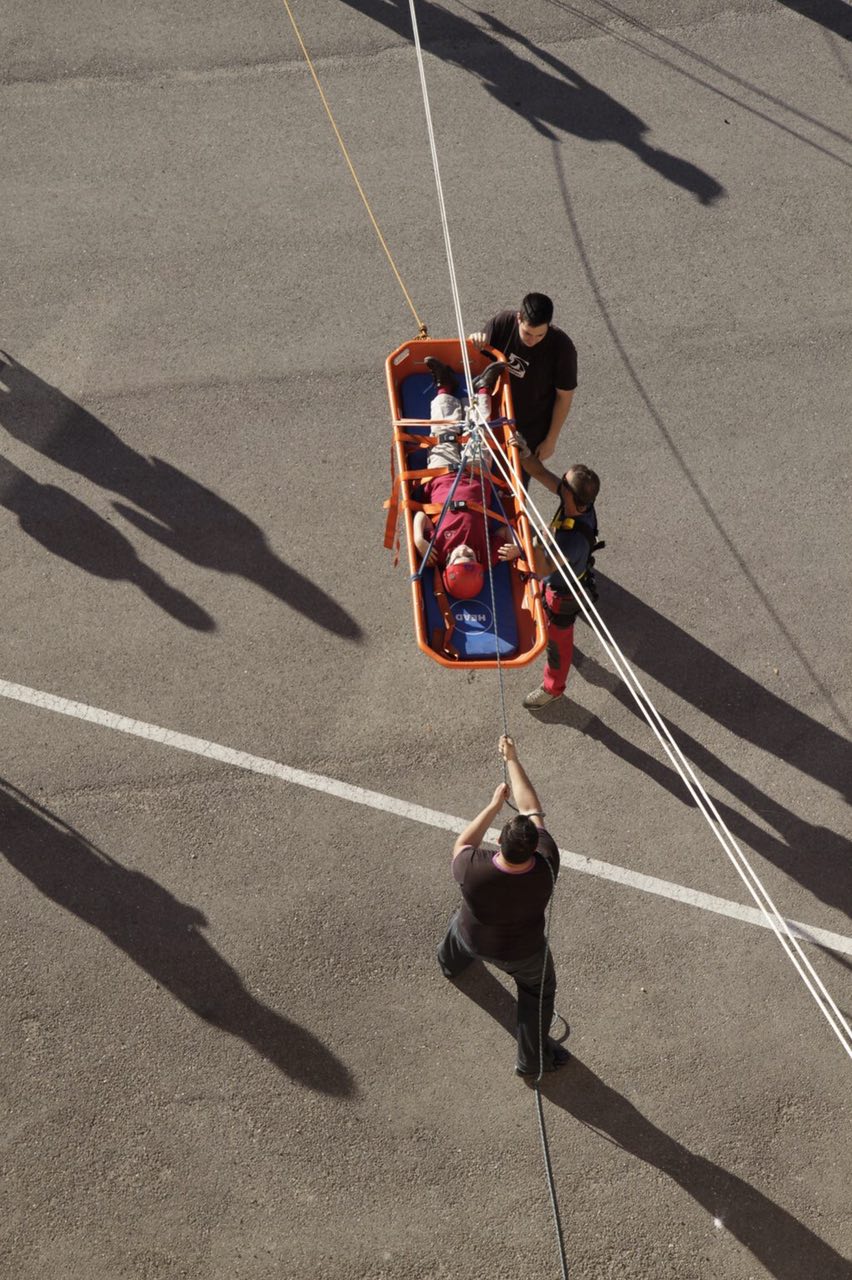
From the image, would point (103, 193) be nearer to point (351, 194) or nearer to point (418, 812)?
point (351, 194)

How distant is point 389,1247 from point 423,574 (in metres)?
3.68

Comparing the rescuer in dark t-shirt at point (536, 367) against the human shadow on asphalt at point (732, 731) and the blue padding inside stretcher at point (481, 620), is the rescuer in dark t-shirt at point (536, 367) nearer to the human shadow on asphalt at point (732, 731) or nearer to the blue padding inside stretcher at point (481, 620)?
the blue padding inside stretcher at point (481, 620)

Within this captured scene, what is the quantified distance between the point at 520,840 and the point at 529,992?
117cm

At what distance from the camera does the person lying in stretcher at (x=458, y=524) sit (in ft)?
19.9

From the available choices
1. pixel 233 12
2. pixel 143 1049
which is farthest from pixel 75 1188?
pixel 233 12

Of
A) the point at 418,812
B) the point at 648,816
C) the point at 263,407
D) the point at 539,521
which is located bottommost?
the point at 418,812

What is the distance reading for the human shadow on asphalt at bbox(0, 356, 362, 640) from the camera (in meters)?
7.48

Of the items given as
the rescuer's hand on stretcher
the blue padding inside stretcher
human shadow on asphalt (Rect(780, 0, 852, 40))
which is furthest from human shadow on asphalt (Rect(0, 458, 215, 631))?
human shadow on asphalt (Rect(780, 0, 852, 40))

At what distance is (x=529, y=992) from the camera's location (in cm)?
567

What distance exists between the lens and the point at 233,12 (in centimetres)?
988

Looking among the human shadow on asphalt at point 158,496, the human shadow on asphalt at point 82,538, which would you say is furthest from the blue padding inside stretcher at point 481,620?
the human shadow on asphalt at point 82,538

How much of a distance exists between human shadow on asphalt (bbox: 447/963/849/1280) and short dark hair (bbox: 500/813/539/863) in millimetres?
1683

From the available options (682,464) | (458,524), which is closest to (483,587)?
(458,524)

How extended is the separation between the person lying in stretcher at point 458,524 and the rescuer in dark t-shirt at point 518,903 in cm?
111
